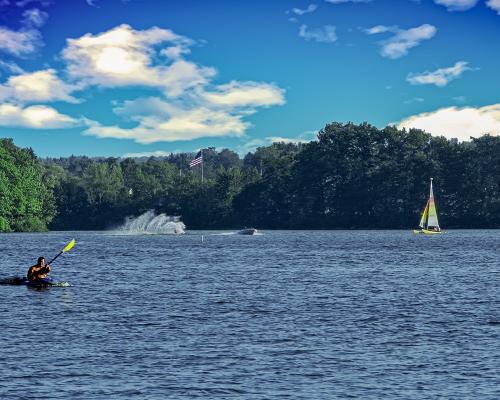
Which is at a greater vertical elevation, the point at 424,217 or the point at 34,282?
the point at 424,217

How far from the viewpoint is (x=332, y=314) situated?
49219 millimetres

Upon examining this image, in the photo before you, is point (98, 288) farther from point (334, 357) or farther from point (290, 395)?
point (290, 395)

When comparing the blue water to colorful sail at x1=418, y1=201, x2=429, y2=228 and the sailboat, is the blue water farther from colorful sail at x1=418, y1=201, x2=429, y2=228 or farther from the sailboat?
colorful sail at x1=418, y1=201, x2=429, y2=228

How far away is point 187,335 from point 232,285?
26.6 metres

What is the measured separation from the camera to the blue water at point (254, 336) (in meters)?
30.6

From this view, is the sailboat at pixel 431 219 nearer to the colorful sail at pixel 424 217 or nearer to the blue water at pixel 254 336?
the colorful sail at pixel 424 217

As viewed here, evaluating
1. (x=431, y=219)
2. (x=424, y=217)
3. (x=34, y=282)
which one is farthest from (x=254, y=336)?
(x=424, y=217)

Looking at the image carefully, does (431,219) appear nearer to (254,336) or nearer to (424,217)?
(424,217)

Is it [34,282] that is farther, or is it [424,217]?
[424,217]

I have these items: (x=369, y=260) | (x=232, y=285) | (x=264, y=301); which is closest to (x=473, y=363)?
(x=264, y=301)

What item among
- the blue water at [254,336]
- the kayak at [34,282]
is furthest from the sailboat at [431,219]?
the kayak at [34,282]

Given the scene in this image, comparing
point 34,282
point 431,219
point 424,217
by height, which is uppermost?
point 424,217

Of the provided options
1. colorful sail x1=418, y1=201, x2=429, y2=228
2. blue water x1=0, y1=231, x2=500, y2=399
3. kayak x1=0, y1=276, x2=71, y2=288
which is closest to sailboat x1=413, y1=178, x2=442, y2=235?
colorful sail x1=418, y1=201, x2=429, y2=228

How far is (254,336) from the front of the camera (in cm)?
4088
